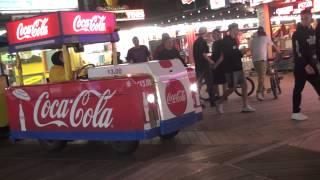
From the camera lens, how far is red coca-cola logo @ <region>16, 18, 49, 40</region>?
8.84m

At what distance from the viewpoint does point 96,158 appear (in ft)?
27.4

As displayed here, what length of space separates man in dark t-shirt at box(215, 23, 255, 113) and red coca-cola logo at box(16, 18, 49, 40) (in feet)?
13.0

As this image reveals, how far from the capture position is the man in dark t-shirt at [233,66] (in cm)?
1105

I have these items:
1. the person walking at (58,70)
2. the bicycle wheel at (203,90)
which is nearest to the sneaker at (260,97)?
the bicycle wheel at (203,90)

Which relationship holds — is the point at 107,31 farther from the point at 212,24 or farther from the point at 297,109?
the point at 212,24

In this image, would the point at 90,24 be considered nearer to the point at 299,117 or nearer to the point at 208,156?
the point at 208,156

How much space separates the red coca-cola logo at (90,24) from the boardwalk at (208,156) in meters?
1.98

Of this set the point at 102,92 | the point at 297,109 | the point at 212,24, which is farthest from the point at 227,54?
the point at 212,24

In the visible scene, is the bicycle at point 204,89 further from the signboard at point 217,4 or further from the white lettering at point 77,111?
the signboard at point 217,4

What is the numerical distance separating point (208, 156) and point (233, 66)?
3889 mm

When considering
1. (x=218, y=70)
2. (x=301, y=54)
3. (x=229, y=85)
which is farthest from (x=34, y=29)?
(x=218, y=70)

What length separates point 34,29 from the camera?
9.09m

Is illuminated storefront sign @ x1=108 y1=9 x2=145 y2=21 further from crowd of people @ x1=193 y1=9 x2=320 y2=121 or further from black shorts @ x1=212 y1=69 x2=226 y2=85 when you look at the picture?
black shorts @ x1=212 y1=69 x2=226 y2=85

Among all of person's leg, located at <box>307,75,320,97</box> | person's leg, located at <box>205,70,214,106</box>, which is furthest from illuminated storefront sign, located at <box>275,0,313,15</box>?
person's leg, located at <box>307,75,320,97</box>
